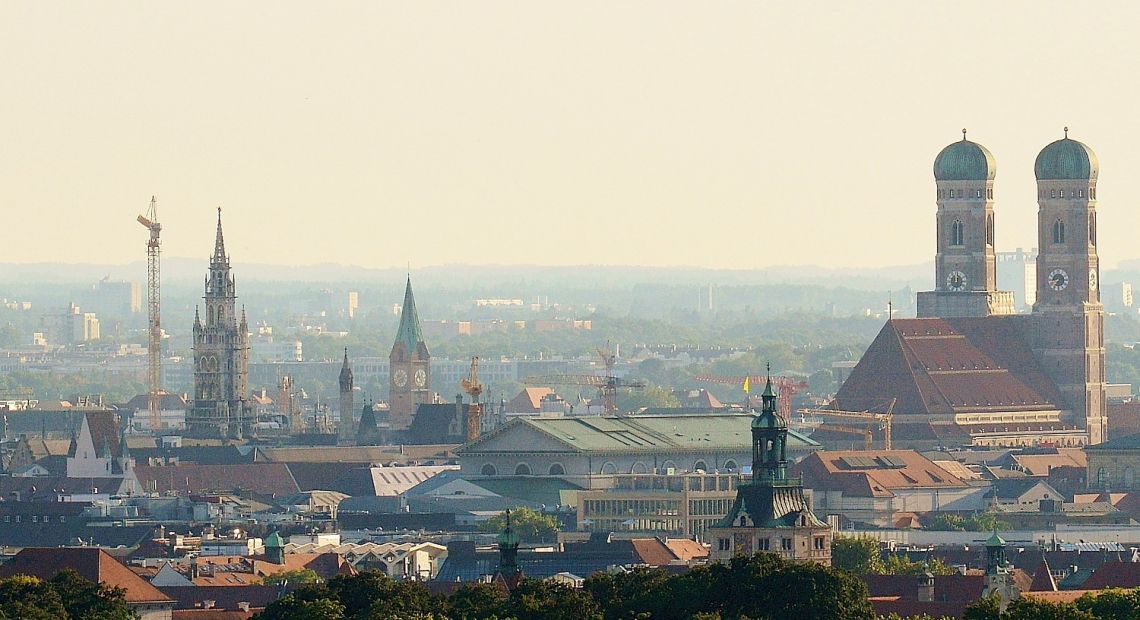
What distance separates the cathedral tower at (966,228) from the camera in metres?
197

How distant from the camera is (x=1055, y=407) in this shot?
627 feet

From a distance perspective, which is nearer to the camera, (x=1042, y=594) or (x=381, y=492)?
(x=1042, y=594)

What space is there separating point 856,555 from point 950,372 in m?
72.1

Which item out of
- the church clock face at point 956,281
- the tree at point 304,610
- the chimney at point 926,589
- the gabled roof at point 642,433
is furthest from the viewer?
the church clock face at point 956,281

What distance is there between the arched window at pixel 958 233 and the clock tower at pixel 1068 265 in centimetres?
312

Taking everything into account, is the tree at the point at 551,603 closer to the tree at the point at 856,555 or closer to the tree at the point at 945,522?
the tree at the point at 856,555

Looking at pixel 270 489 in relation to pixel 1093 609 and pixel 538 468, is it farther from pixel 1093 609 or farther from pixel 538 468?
pixel 1093 609

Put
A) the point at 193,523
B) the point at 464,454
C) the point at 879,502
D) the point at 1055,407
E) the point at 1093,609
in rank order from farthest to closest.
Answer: the point at 1055,407, the point at 464,454, the point at 879,502, the point at 193,523, the point at 1093,609

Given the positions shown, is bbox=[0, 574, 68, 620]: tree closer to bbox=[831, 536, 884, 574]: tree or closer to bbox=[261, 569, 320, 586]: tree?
bbox=[261, 569, 320, 586]: tree

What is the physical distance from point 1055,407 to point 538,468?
31.6 meters

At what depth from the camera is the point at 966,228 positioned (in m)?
197

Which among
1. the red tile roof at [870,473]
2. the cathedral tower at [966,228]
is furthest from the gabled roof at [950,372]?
the red tile roof at [870,473]

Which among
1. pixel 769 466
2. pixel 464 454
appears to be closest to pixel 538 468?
pixel 464 454

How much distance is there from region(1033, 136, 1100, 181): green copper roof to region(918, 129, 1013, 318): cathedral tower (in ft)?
8.79
